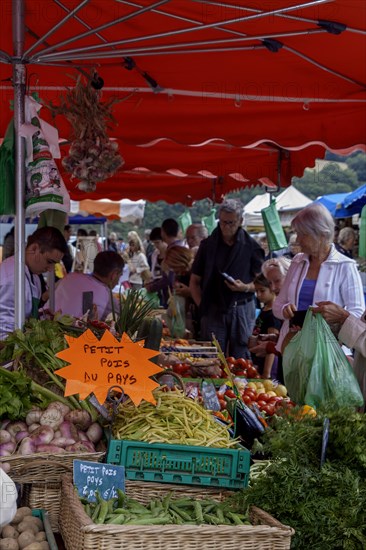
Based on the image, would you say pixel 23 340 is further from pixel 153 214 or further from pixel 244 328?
pixel 153 214

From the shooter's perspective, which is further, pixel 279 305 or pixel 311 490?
pixel 279 305

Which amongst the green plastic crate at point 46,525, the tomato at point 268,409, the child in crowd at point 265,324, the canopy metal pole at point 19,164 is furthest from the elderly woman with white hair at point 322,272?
the green plastic crate at point 46,525

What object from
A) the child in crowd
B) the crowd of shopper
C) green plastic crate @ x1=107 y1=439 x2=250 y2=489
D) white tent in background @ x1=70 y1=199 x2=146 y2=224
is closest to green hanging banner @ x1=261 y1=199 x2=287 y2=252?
the crowd of shopper

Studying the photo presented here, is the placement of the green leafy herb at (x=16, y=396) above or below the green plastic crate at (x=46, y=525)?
above

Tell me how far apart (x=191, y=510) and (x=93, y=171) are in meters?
2.90

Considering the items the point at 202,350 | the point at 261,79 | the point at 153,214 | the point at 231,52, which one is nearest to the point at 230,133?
the point at 261,79

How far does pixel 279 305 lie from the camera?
17.1ft

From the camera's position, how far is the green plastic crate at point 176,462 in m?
2.49

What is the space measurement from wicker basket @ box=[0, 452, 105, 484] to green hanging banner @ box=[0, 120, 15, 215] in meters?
1.40

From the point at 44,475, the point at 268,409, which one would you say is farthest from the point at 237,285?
the point at 44,475

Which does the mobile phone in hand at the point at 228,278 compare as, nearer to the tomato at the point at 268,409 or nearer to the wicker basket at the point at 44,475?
the tomato at the point at 268,409

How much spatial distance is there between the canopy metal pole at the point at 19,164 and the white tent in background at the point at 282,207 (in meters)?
16.8

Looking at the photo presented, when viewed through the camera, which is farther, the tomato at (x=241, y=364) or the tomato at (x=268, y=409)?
the tomato at (x=241, y=364)

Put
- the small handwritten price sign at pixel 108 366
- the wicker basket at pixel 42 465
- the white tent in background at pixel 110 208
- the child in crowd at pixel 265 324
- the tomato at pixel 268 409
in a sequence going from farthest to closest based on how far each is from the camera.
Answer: the white tent in background at pixel 110 208 < the child in crowd at pixel 265 324 < the tomato at pixel 268 409 < the small handwritten price sign at pixel 108 366 < the wicker basket at pixel 42 465
